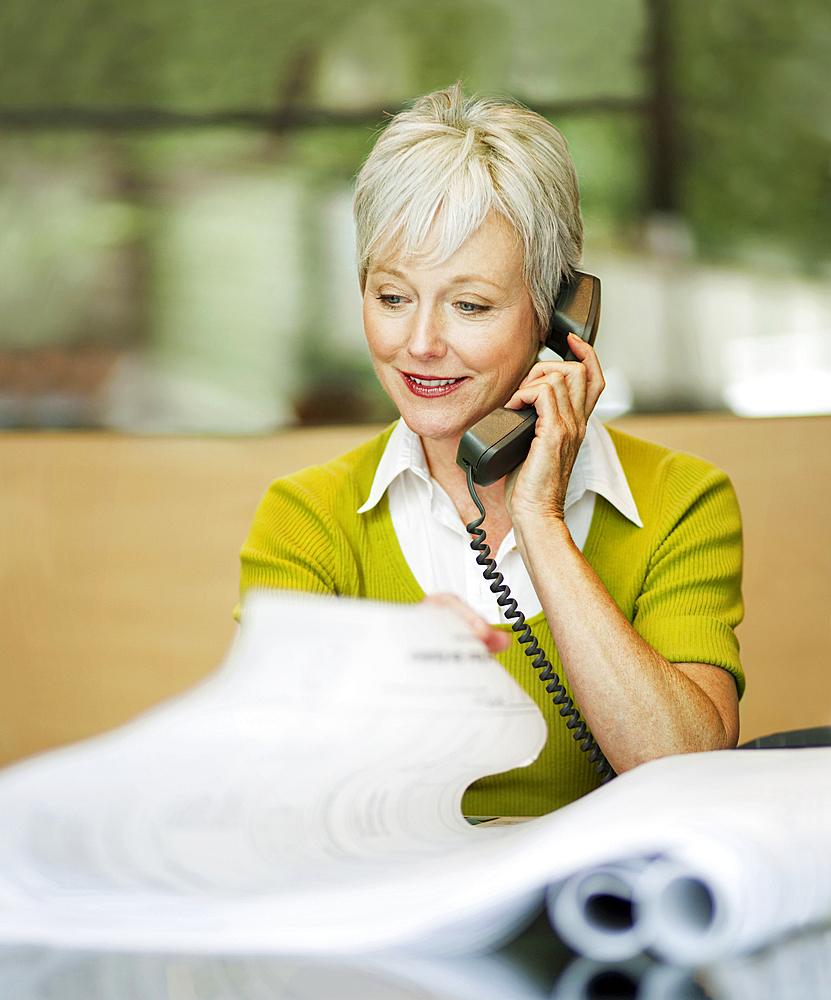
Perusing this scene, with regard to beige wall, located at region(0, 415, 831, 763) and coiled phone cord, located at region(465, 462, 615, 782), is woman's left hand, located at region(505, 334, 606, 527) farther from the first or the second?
beige wall, located at region(0, 415, 831, 763)

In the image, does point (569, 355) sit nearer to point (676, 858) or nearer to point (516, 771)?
point (516, 771)

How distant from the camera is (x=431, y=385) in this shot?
38.4 inches

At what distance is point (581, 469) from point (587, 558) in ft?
0.32

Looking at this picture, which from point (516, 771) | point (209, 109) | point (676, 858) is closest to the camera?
point (676, 858)

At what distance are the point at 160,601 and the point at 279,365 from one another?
0.52 meters

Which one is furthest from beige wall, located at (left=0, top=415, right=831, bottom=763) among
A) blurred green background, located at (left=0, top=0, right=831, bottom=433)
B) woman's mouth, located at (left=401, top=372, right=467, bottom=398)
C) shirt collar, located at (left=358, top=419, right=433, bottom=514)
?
woman's mouth, located at (left=401, top=372, right=467, bottom=398)

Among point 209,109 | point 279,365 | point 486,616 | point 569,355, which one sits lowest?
point 486,616

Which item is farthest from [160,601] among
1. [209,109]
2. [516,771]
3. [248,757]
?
[248,757]

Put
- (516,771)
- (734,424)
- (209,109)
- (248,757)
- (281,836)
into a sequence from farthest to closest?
(209,109), (734,424), (516,771), (248,757), (281,836)

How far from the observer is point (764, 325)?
6.10 ft

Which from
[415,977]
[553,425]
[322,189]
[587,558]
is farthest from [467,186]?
[322,189]

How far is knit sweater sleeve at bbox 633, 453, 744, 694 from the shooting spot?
885 mm

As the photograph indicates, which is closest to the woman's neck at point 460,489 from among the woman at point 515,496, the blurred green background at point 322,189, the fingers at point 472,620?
the woman at point 515,496

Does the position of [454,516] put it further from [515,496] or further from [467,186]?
[467,186]
